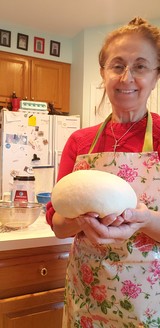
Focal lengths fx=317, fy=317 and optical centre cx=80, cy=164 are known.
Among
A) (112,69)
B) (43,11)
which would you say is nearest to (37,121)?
(43,11)

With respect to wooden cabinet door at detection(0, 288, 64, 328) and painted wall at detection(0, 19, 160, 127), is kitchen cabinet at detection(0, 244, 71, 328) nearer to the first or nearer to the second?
wooden cabinet door at detection(0, 288, 64, 328)

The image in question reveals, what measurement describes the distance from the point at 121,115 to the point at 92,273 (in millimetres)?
420

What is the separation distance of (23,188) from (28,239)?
1.24 feet

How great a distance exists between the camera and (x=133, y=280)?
758mm

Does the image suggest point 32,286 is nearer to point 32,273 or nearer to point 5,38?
point 32,273

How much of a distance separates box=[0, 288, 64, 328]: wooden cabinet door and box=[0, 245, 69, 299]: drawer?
21mm

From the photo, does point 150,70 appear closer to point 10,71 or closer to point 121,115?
point 121,115

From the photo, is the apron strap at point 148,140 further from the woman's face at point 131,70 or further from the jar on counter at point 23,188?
the jar on counter at point 23,188

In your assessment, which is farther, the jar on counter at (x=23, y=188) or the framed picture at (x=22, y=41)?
the framed picture at (x=22, y=41)

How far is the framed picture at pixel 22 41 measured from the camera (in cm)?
367

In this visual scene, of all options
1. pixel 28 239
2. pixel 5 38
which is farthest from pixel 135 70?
pixel 5 38

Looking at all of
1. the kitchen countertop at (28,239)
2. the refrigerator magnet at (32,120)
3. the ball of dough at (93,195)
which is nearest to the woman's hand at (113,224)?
the ball of dough at (93,195)

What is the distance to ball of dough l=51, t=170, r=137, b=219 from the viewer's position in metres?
0.62

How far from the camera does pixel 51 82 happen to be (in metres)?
3.94
